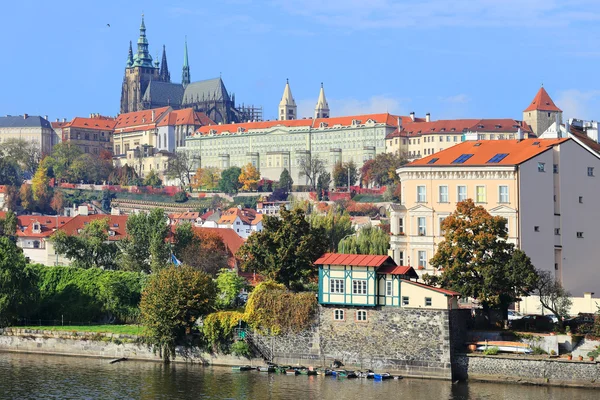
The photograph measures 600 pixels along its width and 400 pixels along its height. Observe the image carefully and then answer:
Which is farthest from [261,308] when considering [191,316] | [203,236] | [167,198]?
[167,198]

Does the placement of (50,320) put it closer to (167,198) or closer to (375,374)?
(375,374)

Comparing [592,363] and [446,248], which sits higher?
[446,248]

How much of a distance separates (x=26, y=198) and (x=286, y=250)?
140258 millimetres

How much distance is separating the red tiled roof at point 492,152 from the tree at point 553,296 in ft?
20.6

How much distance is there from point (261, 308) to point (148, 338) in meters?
5.58

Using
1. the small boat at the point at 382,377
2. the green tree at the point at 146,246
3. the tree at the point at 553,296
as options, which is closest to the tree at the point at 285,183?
the green tree at the point at 146,246

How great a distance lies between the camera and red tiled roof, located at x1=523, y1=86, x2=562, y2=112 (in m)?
178

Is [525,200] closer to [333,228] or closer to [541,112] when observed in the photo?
[333,228]

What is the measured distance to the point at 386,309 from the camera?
1948 inches

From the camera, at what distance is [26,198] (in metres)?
190

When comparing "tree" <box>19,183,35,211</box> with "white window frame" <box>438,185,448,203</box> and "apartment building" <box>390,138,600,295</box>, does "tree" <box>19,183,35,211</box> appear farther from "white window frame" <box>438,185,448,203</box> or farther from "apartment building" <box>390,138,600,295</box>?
"white window frame" <box>438,185,448,203</box>

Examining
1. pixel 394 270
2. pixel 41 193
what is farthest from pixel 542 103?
pixel 394 270

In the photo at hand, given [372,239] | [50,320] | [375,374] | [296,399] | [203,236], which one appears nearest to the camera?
[296,399]

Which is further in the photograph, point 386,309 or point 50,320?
point 50,320
